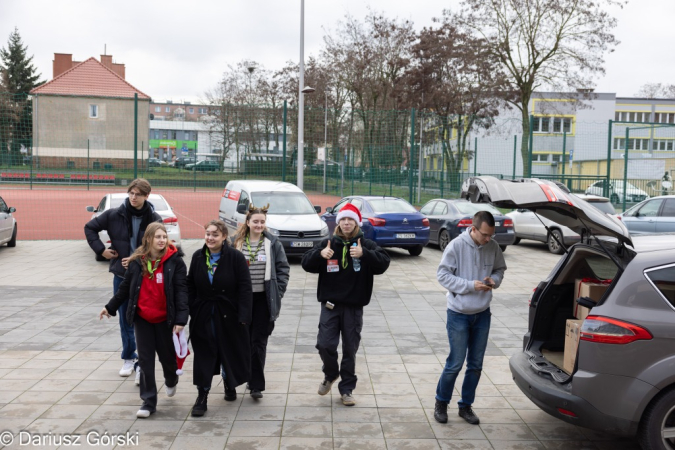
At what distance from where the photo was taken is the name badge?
5.63 m

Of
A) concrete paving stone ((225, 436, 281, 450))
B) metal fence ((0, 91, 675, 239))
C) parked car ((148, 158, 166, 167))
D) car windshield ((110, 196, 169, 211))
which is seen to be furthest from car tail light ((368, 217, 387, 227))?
concrete paving stone ((225, 436, 281, 450))

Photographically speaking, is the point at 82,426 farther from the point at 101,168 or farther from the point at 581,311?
the point at 101,168

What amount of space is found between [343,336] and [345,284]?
1.54 feet

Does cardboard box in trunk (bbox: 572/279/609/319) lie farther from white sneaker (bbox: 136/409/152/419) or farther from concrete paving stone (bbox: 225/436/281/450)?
white sneaker (bbox: 136/409/152/419)

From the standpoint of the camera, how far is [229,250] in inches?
212

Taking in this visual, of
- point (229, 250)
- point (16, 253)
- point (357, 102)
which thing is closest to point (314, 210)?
point (16, 253)

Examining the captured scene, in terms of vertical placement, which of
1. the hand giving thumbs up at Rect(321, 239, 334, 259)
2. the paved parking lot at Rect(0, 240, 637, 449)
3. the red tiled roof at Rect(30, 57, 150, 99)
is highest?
the red tiled roof at Rect(30, 57, 150, 99)

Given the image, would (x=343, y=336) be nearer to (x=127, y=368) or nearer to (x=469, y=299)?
(x=469, y=299)

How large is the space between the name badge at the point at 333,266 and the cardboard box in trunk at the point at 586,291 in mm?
1939

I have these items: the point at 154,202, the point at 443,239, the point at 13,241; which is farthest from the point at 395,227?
the point at 13,241

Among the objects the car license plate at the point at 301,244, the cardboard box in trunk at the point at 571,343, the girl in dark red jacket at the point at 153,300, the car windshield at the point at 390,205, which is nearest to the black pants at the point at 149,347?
the girl in dark red jacket at the point at 153,300

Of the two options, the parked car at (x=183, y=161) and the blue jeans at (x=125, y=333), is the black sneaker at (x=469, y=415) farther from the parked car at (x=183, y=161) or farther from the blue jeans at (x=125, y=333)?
the parked car at (x=183, y=161)

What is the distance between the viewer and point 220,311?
5.40 meters

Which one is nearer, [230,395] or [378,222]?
[230,395]
